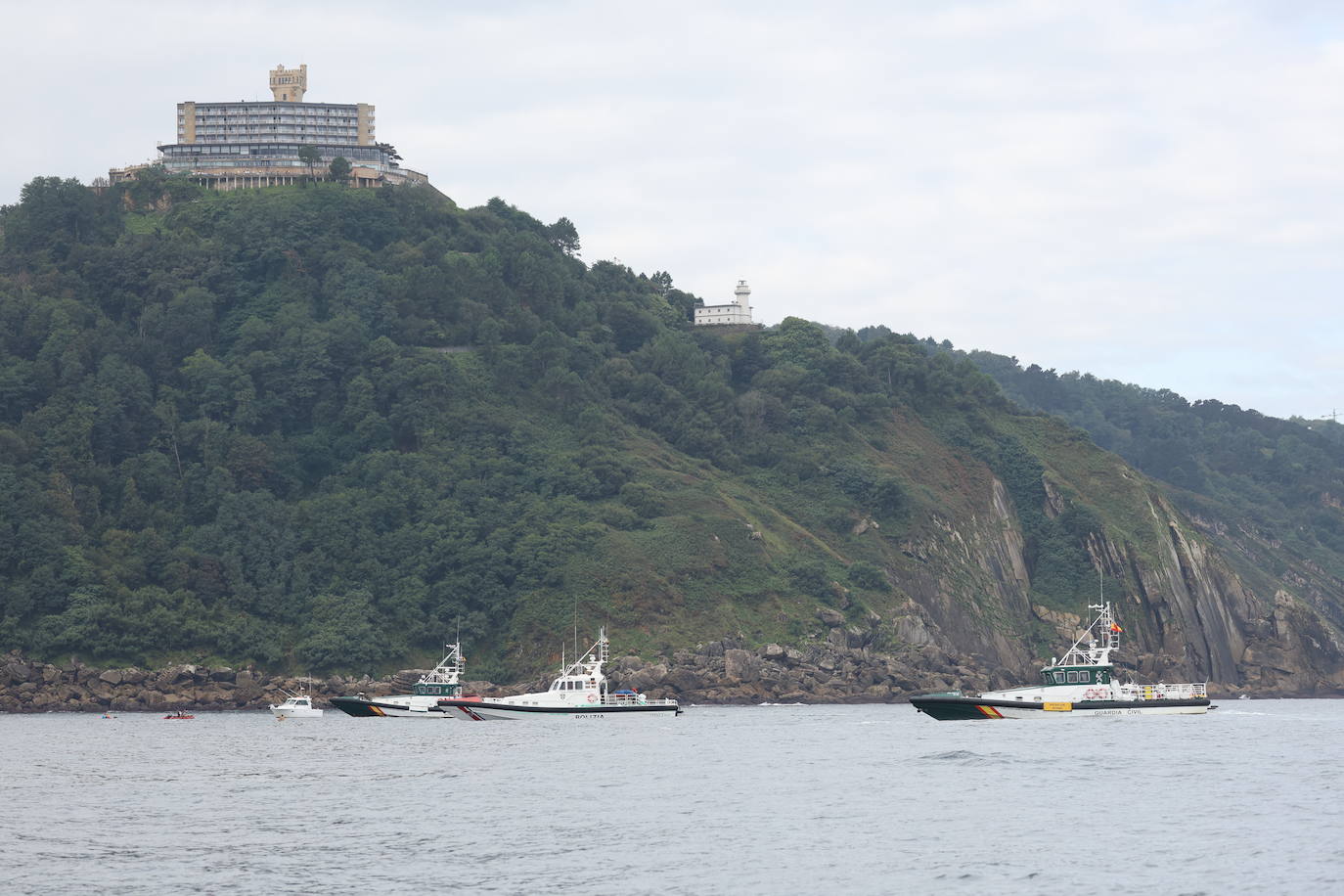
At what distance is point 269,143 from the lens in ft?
637

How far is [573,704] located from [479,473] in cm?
5014

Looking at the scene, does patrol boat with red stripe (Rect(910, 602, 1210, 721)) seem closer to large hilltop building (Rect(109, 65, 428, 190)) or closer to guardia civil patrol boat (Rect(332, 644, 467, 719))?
guardia civil patrol boat (Rect(332, 644, 467, 719))

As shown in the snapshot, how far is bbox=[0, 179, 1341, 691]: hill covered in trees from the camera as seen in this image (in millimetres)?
135000

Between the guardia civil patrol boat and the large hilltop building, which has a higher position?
the large hilltop building

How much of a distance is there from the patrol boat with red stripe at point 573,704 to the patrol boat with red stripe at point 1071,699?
65.4ft

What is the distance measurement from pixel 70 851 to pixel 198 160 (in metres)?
160

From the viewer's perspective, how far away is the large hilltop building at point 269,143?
19100 cm

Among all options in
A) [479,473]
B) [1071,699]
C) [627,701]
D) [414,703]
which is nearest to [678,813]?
[1071,699]

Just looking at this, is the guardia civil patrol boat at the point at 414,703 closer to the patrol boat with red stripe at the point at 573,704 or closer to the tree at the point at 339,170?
the patrol boat with red stripe at the point at 573,704

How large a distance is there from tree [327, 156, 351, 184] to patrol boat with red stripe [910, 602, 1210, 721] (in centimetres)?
11411

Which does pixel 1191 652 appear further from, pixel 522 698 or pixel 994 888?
pixel 994 888

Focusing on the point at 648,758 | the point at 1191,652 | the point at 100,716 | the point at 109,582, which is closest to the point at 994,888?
the point at 648,758

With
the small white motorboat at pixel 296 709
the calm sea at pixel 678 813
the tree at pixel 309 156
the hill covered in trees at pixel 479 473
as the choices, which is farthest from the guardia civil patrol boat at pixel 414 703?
the tree at pixel 309 156

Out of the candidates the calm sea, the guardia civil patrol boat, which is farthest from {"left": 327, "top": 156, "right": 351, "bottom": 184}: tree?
the calm sea
